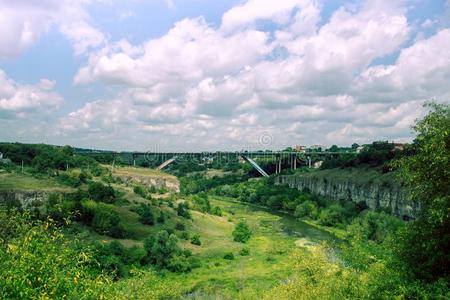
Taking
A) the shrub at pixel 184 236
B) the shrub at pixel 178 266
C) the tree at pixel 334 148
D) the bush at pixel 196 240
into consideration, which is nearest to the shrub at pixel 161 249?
the shrub at pixel 178 266

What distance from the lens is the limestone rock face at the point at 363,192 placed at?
59.0 metres

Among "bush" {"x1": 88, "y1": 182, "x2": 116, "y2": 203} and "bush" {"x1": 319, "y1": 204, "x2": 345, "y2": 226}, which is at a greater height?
"bush" {"x1": 88, "y1": 182, "x2": 116, "y2": 203}

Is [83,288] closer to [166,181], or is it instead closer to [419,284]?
[419,284]

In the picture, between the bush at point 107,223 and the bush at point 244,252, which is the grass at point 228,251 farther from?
the bush at point 107,223

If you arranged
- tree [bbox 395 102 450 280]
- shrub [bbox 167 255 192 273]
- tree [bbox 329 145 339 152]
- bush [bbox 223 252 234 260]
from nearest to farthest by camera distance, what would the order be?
tree [bbox 395 102 450 280], shrub [bbox 167 255 192 273], bush [bbox 223 252 234 260], tree [bbox 329 145 339 152]

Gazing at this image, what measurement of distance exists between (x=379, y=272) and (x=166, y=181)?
77.9 metres

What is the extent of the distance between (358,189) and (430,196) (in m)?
66.9

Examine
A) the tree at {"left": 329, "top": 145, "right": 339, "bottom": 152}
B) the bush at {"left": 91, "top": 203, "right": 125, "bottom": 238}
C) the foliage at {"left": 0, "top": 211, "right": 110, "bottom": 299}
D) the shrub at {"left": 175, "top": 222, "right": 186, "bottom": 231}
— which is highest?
the tree at {"left": 329, "top": 145, "right": 339, "bottom": 152}

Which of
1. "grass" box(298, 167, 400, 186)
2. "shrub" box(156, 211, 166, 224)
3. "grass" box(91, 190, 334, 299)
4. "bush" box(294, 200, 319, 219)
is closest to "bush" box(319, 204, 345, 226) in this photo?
"grass" box(91, 190, 334, 299)

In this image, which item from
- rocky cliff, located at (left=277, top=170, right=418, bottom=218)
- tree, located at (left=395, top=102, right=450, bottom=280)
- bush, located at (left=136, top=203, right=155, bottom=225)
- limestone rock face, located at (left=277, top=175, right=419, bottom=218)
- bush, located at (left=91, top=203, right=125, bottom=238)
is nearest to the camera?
tree, located at (left=395, top=102, right=450, bottom=280)

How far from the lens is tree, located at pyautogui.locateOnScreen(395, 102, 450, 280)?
12812mm

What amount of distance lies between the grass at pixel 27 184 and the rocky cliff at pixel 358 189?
4073cm

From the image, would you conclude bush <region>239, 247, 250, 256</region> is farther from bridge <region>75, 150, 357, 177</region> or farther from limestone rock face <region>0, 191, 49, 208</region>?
bridge <region>75, 150, 357, 177</region>

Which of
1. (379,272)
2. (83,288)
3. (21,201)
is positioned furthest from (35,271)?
(21,201)
